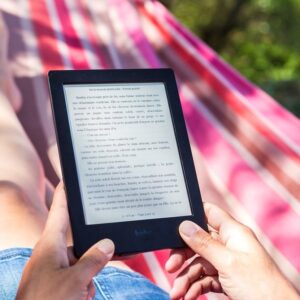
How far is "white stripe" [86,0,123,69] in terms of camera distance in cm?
198

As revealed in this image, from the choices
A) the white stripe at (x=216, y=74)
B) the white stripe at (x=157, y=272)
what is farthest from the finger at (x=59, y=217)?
the white stripe at (x=216, y=74)

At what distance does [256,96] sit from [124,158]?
0.87 m

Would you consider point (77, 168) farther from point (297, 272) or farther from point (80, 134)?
point (297, 272)

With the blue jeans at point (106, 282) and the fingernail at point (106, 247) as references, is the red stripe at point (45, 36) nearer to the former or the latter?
the blue jeans at point (106, 282)

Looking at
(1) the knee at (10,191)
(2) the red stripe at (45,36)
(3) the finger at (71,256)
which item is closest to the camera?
(3) the finger at (71,256)

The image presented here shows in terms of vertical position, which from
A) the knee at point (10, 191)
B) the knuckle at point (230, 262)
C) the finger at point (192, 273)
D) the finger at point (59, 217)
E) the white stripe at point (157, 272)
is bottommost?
the white stripe at point (157, 272)

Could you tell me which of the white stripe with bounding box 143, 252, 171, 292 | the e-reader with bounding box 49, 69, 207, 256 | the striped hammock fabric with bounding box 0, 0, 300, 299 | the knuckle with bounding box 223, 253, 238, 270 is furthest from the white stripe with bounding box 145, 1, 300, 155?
the knuckle with bounding box 223, 253, 238, 270

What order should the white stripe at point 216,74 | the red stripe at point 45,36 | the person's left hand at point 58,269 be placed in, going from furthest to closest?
the red stripe at point 45,36 → the white stripe at point 216,74 → the person's left hand at point 58,269

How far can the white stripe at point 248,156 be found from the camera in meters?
1.48

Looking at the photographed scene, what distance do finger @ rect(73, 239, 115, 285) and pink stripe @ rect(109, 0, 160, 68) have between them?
1.11 meters

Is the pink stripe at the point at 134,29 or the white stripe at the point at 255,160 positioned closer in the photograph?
the white stripe at the point at 255,160

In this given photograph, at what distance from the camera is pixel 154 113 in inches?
40.9

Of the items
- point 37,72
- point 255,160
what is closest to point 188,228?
point 255,160

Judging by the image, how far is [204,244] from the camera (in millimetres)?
923
